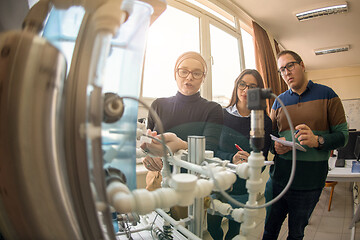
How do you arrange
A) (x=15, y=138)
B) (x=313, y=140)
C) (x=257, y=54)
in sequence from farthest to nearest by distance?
(x=257, y=54) < (x=313, y=140) < (x=15, y=138)

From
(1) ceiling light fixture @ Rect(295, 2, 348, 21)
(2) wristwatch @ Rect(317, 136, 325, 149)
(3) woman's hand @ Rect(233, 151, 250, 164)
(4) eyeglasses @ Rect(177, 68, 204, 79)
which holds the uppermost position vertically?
(1) ceiling light fixture @ Rect(295, 2, 348, 21)

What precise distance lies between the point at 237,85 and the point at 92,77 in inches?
42.2

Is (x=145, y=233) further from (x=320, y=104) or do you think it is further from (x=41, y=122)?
(x=320, y=104)

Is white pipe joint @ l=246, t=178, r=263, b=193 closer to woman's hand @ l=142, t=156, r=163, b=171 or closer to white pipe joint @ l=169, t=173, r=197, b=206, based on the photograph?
white pipe joint @ l=169, t=173, r=197, b=206

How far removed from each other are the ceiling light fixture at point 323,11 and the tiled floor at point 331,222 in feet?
9.94

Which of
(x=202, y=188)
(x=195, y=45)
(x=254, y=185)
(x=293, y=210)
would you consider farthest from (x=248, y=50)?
(x=202, y=188)

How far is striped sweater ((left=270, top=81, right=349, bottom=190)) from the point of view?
3.35 ft

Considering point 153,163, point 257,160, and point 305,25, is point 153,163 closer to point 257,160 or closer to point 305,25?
point 257,160

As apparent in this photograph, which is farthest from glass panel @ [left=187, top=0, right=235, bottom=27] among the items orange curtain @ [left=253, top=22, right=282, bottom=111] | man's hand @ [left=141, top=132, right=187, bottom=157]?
man's hand @ [left=141, top=132, right=187, bottom=157]

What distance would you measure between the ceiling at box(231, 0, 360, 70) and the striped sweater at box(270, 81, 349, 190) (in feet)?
7.26

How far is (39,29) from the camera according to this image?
403mm

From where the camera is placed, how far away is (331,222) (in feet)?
6.77

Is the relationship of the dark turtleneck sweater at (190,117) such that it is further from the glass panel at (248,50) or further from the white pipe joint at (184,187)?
the glass panel at (248,50)

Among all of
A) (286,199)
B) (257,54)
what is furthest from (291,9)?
(286,199)
